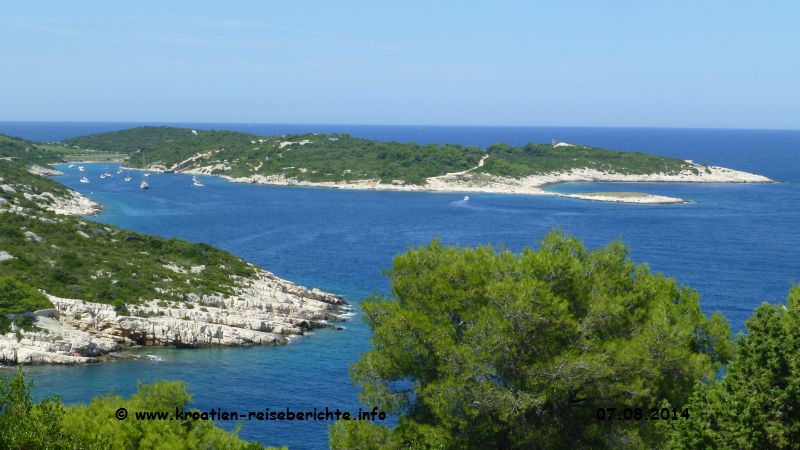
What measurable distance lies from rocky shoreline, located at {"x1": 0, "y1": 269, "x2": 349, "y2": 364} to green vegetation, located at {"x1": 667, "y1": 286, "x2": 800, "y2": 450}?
37828 millimetres

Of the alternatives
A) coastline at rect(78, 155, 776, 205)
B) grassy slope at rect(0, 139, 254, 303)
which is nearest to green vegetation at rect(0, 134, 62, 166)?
coastline at rect(78, 155, 776, 205)

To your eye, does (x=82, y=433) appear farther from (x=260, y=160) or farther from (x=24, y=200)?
(x=260, y=160)

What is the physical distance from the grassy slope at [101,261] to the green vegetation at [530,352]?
117 feet

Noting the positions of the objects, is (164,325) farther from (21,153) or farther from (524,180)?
(21,153)

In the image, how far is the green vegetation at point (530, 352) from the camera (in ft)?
73.7

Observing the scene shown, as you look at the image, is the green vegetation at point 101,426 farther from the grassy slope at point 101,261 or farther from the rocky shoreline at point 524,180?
the rocky shoreline at point 524,180

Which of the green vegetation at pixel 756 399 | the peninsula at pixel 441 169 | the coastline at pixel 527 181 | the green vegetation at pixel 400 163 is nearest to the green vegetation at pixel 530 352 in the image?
the green vegetation at pixel 756 399

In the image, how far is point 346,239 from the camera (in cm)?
9981

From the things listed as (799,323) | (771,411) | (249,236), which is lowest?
(249,236)

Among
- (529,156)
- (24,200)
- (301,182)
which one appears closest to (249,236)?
(24,200)

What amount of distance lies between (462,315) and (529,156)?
17897 cm

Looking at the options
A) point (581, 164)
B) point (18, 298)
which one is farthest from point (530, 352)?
point (581, 164)

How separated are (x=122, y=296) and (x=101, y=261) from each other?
27.7 ft

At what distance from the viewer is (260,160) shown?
632 ft
